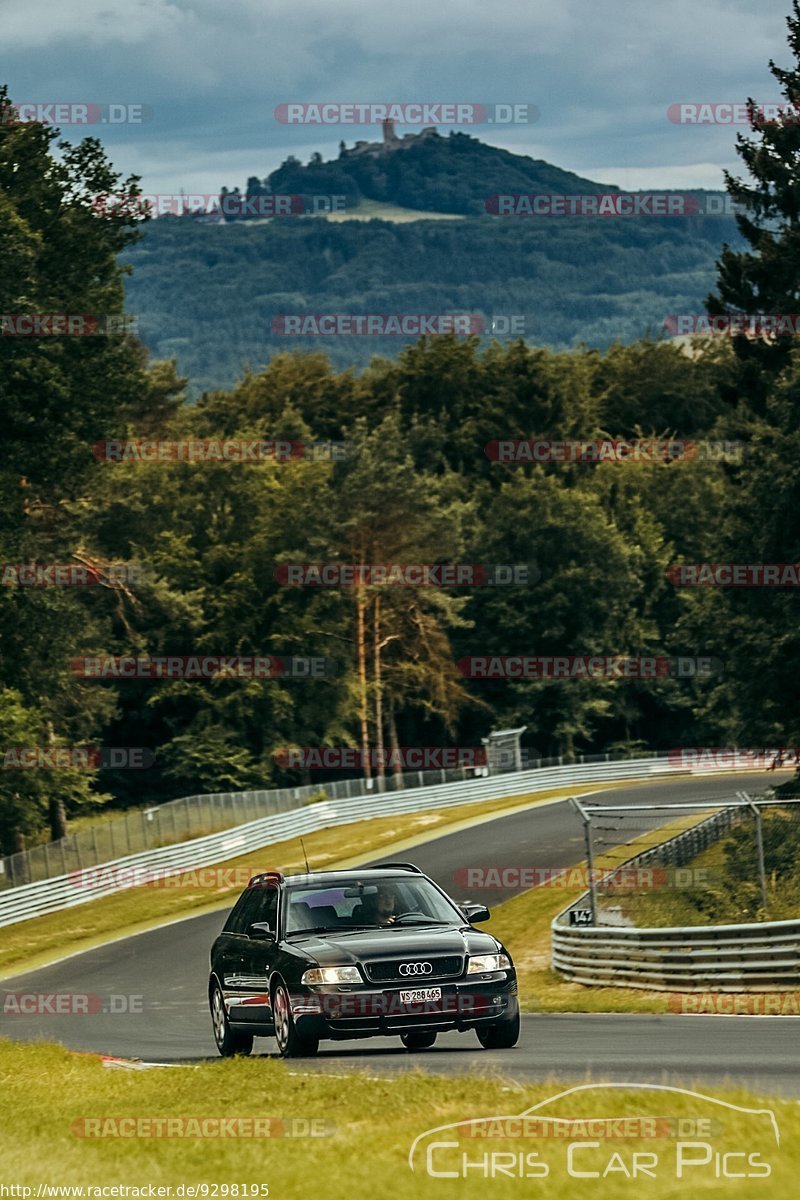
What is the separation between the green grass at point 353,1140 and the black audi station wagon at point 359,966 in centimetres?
142

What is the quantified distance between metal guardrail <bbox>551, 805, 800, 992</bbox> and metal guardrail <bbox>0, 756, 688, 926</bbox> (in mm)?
23348

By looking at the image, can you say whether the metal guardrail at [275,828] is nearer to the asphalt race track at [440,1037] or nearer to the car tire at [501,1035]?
the asphalt race track at [440,1037]

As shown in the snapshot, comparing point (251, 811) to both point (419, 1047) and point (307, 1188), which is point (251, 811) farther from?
point (307, 1188)

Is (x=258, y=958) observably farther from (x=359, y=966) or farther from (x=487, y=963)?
(x=487, y=963)

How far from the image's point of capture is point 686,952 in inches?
903

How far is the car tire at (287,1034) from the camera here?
48.6ft

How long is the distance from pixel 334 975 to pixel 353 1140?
577 centimetres

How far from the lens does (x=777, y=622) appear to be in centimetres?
4072

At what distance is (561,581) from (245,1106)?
8116 centimetres

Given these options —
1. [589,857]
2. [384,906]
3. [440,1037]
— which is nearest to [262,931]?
[384,906]

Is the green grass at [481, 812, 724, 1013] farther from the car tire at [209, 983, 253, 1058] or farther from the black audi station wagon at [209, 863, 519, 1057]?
the car tire at [209, 983, 253, 1058]

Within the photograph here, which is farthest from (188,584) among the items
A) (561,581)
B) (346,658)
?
(561,581)

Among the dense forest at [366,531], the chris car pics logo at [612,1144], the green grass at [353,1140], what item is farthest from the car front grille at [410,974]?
the dense forest at [366,531]

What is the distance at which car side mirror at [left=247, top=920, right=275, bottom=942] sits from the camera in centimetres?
1548
